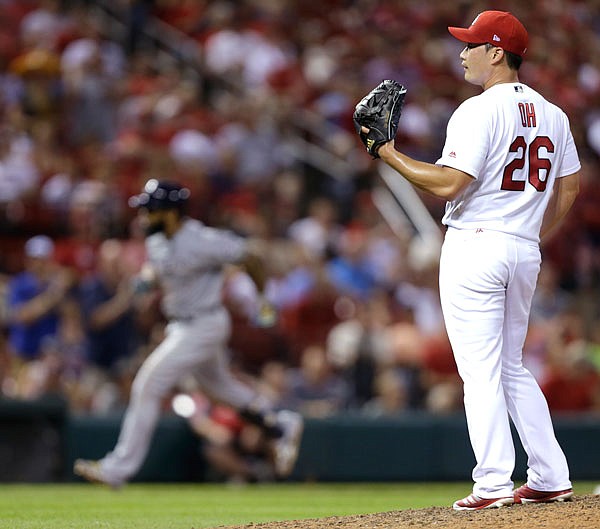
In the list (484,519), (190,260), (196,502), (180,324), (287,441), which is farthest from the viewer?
(287,441)

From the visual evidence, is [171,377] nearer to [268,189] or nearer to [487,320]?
[487,320]

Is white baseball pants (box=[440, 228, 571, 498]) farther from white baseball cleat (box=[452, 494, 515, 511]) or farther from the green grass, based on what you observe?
the green grass

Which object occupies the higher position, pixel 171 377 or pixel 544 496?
pixel 171 377

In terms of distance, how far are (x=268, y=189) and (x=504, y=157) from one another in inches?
319

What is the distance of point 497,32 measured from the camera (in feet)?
17.6

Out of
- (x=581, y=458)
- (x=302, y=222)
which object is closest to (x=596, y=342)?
(x=581, y=458)

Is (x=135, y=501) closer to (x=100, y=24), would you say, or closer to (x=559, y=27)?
(x=100, y=24)

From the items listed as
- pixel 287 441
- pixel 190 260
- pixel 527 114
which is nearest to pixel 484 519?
pixel 527 114

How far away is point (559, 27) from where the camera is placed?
56.4ft

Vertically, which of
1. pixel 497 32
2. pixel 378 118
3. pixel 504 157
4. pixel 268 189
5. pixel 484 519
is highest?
pixel 268 189

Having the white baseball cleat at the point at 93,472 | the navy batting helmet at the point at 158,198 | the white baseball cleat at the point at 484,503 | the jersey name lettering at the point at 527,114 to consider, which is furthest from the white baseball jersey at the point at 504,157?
the white baseball cleat at the point at 93,472

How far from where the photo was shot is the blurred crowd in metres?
11.0

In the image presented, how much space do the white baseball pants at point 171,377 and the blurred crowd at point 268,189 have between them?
1.04m

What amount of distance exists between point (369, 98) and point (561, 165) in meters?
0.93
